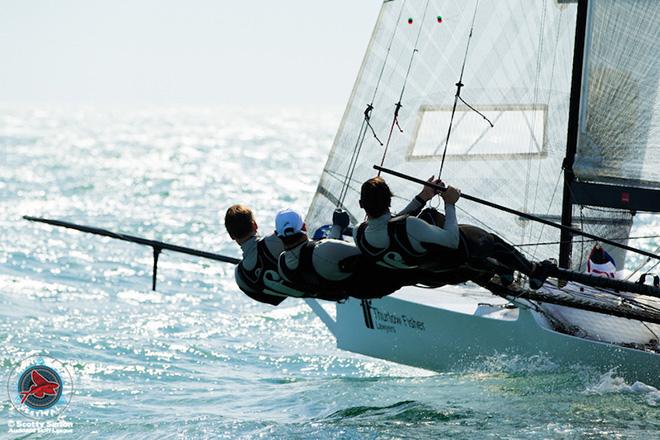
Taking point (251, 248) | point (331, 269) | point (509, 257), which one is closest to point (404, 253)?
point (331, 269)

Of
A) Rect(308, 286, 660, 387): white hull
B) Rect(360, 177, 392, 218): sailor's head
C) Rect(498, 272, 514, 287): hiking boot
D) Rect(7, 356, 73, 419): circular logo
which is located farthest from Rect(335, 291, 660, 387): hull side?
Rect(360, 177, 392, 218): sailor's head

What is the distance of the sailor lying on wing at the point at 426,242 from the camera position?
640cm

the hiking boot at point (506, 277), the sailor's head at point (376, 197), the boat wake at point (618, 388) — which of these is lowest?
the boat wake at point (618, 388)

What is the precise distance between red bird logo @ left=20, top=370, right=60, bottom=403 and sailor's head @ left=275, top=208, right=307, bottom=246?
3.36 metres

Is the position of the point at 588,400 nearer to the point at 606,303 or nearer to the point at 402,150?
the point at 606,303

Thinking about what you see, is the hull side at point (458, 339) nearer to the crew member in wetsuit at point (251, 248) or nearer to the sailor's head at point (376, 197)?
the crew member in wetsuit at point (251, 248)

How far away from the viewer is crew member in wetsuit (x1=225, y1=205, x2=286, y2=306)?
6840mm

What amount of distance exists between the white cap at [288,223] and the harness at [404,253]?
1.16ft

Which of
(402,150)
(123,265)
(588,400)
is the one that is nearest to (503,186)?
(402,150)

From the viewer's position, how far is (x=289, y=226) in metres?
6.59

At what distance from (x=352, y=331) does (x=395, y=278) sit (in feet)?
9.66

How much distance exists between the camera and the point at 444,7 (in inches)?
368

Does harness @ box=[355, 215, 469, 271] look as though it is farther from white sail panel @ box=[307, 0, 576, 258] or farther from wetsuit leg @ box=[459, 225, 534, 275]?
white sail panel @ box=[307, 0, 576, 258]

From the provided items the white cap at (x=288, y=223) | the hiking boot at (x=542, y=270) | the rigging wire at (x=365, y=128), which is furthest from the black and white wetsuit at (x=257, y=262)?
the rigging wire at (x=365, y=128)
